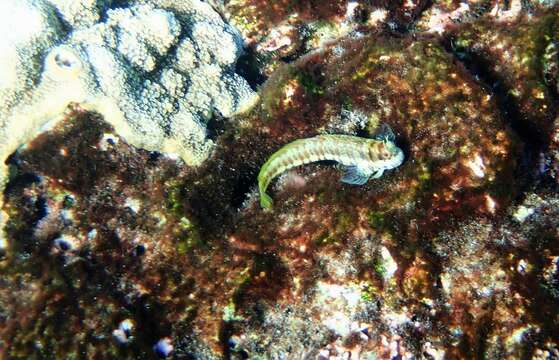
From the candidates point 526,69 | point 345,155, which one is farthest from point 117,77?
point 526,69

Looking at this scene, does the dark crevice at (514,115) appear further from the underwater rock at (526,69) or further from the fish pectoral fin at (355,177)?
the fish pectoral fin at (355,177)

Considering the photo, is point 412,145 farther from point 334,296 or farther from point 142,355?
point 142,355

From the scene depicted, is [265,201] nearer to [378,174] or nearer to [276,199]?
[276,199]

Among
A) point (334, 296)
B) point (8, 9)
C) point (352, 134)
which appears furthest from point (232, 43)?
point (334, 296)

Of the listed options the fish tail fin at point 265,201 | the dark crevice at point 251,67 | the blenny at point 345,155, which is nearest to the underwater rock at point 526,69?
the blenny at point 345,155

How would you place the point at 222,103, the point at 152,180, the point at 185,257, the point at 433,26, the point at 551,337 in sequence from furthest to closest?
the point at 433,26 < the point at 222,103 < the point at 152,180 < the point at 185,257 < the point at 551,337

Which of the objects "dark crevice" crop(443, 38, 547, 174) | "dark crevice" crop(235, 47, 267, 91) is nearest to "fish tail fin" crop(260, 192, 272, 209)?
"dark crevice" crop(235, 47, 267, 91)
